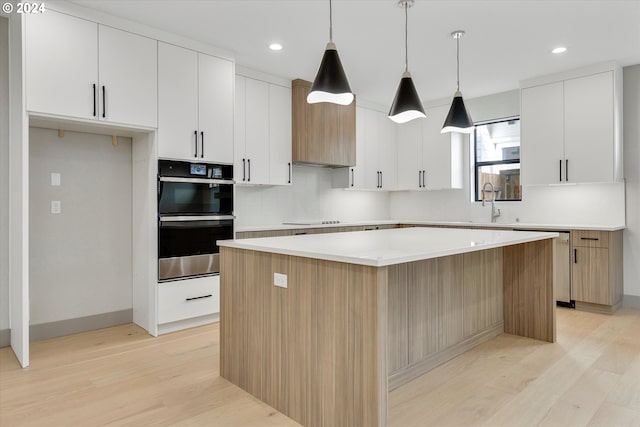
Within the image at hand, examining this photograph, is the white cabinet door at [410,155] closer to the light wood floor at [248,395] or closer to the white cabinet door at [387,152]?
the white cabinet door at [387,152]

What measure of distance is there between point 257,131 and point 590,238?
3616 millimetres

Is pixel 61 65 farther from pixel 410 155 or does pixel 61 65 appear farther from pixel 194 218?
pixel 410 155

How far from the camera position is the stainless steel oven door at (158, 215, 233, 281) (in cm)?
344

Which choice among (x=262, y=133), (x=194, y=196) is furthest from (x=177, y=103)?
(x=262, y=133)

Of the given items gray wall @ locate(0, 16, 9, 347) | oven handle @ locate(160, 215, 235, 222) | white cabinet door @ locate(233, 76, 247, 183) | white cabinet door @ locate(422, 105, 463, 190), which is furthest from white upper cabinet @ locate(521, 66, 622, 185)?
gray wall @ locate(0, 16, 9, 347)

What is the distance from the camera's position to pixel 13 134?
305 centimetres

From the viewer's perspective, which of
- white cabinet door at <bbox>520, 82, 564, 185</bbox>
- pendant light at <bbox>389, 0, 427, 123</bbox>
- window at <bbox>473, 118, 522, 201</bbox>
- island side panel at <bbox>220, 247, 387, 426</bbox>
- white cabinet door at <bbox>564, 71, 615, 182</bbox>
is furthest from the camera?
window at <bbox>473, 118, 522, 201</bbox>

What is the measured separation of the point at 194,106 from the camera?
3.65 meters

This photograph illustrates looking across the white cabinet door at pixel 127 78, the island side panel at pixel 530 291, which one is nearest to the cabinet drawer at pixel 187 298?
the white cabinet door at pixel 127 78

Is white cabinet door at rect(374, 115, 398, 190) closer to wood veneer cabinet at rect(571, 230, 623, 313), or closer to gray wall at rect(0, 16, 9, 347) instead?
wood veneer cabinet at rect(571, 230, 623, 313)

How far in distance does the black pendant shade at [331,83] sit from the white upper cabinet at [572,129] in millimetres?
3310

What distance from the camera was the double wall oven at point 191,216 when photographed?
3436 mm

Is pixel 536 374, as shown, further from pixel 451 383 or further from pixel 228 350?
pixel 228 350

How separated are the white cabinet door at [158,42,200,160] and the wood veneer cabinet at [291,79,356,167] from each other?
1.38m
